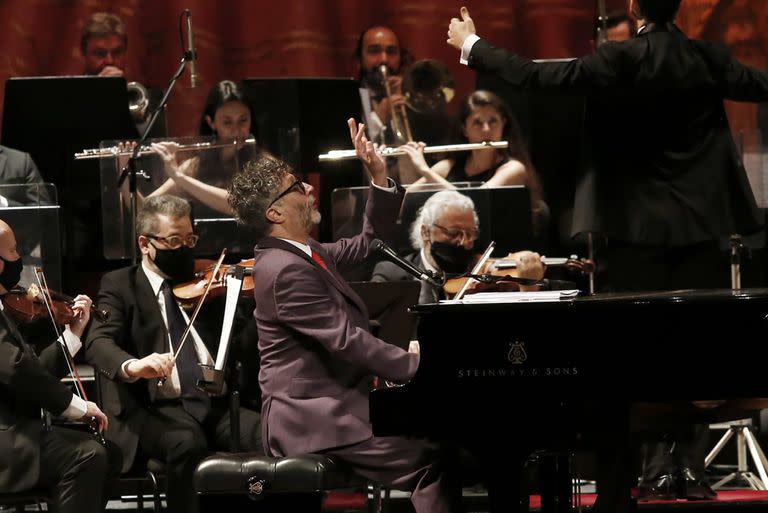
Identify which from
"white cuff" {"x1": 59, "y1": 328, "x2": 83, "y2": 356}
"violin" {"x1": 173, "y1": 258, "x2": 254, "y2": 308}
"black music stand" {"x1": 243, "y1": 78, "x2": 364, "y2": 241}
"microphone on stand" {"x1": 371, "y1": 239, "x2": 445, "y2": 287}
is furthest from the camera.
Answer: "black music stand" {"x1": 243, "y1": 78, "x2": 364, "y2": 241}

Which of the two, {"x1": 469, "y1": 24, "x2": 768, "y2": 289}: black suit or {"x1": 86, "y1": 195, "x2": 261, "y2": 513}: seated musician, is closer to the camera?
{"x1": 469, "y1": 24, "x2": 768, "y2": 289}: black suit

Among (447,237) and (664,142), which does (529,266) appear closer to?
(447,237)

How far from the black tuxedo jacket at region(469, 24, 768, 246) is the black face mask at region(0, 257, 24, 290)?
163 cm

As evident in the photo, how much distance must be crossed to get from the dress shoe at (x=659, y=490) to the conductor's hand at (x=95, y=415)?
1842 mm

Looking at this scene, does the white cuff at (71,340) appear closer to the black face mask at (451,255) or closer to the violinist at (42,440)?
the violinist at (42,440)

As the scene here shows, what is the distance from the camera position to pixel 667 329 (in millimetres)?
2807

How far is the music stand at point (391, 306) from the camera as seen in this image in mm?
4047

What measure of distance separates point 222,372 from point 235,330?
40 cm

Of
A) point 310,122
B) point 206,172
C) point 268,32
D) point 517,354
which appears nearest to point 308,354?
point 517,354

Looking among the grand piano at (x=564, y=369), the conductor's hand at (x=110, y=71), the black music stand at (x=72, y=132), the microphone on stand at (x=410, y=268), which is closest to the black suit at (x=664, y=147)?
the microphone on stand at (x=410, y=268)

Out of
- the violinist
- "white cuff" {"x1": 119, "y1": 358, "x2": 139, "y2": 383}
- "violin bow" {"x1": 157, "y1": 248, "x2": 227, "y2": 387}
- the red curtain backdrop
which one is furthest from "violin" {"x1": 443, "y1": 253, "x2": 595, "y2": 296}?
the red curtain backdrop

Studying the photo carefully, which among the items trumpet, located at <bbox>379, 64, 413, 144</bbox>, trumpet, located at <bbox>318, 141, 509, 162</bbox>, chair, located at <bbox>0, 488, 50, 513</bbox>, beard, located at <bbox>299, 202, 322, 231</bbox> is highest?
trumpet, located at <bbox>379, 64, 413, 144</bbox>

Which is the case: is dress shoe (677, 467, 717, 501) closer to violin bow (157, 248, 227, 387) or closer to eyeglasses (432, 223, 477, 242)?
eyeglasses (432, 223, 477, 242)

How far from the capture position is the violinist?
3.79 m
